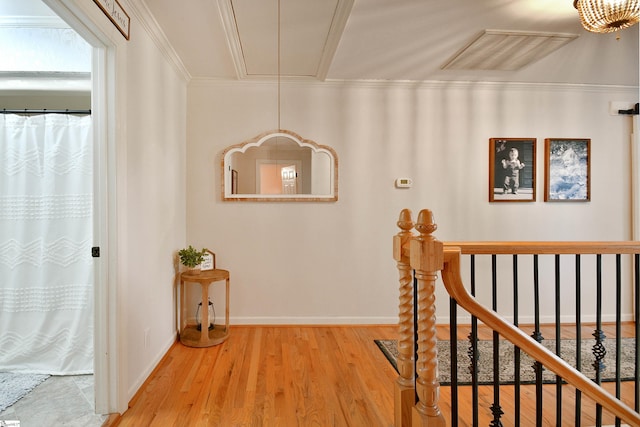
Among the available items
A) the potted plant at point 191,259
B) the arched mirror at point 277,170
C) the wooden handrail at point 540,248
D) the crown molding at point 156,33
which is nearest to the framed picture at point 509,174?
the arched mirror at point 277,170

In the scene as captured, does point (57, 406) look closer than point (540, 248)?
No

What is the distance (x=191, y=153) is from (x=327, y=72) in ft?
5.18

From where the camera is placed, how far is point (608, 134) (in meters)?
3.45

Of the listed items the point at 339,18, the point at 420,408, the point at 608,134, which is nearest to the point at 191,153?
the point at 339,18

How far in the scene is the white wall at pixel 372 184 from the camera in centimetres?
324

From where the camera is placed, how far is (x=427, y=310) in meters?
1.23

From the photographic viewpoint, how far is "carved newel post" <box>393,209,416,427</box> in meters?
1.46

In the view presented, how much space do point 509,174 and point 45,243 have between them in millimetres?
4148

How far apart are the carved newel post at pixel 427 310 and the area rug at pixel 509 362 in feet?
3.87

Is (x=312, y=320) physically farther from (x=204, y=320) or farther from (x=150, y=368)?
(x=150, y=368)

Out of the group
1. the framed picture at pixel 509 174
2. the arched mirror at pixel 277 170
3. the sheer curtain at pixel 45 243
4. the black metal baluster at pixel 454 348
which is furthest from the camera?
the framed picture at pixel 509 174

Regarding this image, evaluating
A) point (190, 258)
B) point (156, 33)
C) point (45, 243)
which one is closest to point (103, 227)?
point (45, 243)

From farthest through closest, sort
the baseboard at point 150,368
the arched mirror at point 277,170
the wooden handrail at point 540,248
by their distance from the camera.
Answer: the arched mirror at point 277,170
the baseboard at point 150,368
the wooden handrail at point 540,248

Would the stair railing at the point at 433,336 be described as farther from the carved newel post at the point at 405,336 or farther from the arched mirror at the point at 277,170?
the arched mirror at the point at 277,170
